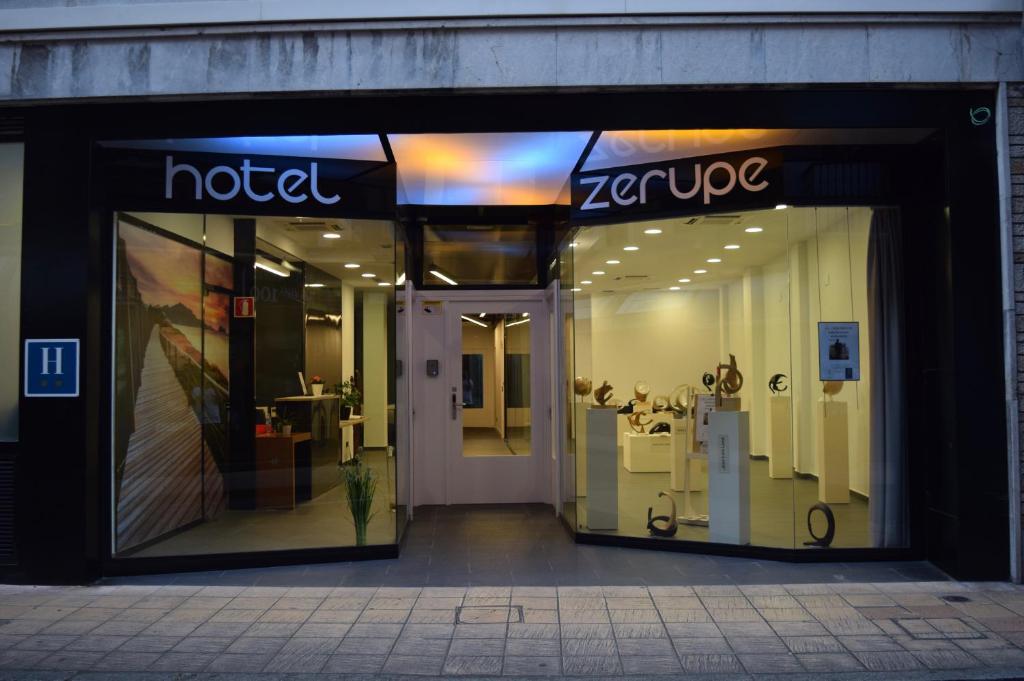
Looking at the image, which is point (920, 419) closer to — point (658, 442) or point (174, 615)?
point (658, 442)

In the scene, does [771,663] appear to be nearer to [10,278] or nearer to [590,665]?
[590,665]

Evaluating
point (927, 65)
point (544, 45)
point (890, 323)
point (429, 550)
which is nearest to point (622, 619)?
point (429, 550)

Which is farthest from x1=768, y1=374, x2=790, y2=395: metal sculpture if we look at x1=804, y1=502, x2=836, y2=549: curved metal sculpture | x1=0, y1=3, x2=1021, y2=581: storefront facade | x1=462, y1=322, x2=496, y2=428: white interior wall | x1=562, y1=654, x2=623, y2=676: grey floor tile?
x1=462, y1=322, x2=496, y2=428: white interior wall

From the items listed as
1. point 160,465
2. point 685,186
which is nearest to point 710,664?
point 685,186

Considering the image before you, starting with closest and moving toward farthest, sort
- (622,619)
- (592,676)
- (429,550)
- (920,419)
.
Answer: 1. (592,676)
2. (622,619)
3. (920,419)
4. (429,550)

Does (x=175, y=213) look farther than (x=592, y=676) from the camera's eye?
Yes

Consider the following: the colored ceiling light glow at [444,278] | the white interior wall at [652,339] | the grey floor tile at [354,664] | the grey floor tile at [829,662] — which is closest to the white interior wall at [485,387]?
the colored ceiling light glow at [444,278]

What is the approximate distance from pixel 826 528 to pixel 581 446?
220cm

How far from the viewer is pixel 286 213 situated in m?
6.34

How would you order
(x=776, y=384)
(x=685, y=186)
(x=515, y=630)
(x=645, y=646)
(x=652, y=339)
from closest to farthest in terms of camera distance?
(x=645, y=646) → (x=515, y=630) → (x=776, y=384) → (x=685, y=186) → (x=652, y=339)

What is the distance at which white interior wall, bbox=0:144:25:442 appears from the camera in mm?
5844

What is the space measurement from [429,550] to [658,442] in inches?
88.8

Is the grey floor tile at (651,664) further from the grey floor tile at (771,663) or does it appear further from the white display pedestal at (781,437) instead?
the white display pedestal at (781,437)

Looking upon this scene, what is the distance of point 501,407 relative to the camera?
8719 mm
